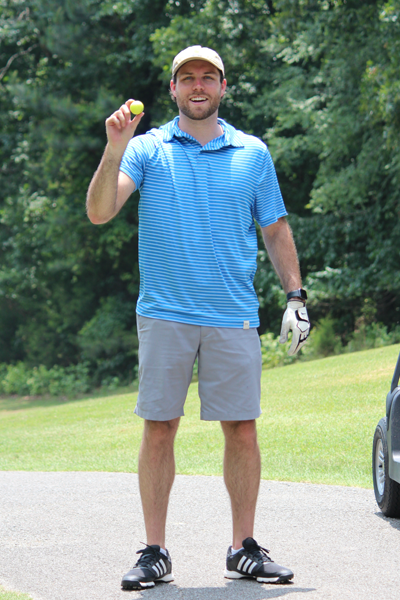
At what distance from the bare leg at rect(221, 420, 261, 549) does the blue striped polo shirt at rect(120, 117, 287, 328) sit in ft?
1.50

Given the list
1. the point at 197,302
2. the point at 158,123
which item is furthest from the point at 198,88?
the point at 158,123

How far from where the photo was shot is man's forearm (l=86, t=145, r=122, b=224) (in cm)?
325

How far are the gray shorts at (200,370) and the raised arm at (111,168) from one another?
520mm

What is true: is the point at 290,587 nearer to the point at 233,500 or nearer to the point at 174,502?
the point at 233,500

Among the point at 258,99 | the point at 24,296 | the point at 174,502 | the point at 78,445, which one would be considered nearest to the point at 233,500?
the point at 174,502

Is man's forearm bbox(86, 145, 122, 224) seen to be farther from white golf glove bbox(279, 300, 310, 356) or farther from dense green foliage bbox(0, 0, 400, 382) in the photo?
dense green foliage bbox(0, 0, 400, 382)

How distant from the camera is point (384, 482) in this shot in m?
4.32

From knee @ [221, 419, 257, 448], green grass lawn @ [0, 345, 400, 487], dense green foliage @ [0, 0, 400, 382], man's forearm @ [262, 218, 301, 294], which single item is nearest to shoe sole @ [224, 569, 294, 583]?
knee @ [221, 419, 257, 448]

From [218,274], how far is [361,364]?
28.7 feet

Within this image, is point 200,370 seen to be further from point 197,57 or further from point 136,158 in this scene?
point 197,57

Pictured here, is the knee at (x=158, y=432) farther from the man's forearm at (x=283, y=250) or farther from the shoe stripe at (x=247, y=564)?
the man's forearm at (x=283, y=250)

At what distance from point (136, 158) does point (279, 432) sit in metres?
5.00

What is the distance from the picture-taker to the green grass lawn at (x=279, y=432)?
21.0ft

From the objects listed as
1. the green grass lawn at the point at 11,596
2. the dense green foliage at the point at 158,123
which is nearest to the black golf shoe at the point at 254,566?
the green grass lawn at the point at 11,596
